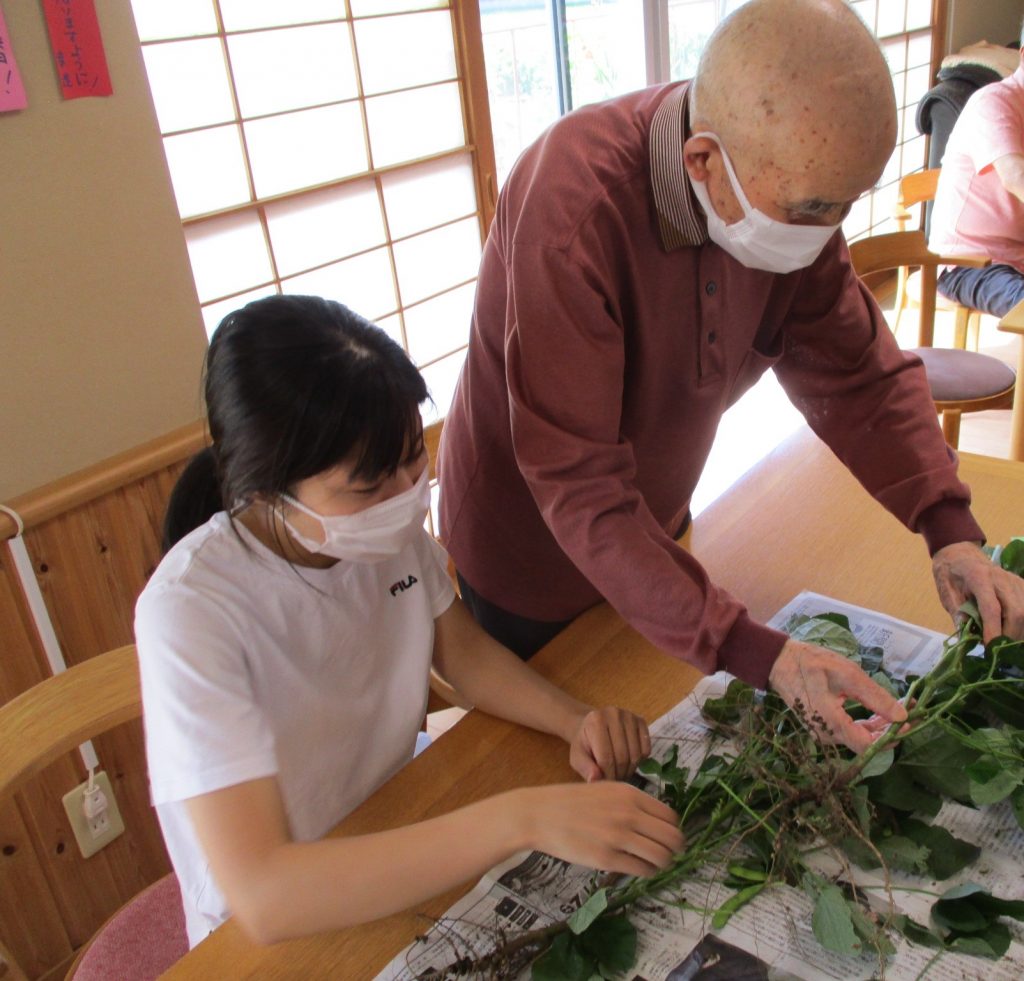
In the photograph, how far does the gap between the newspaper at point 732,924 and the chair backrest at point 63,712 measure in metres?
0.48

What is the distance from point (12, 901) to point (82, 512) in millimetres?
657

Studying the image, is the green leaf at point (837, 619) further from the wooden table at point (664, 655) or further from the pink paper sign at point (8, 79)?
the pink paper sign at point (8, 79)

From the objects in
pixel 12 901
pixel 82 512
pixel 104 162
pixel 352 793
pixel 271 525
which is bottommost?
pixel 12 901

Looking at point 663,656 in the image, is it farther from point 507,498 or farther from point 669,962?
point 669,962

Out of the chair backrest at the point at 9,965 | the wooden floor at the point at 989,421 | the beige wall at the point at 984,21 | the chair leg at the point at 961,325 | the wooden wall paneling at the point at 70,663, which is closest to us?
the chair backrest at the point at 9,965

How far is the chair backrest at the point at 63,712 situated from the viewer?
102 centimetres

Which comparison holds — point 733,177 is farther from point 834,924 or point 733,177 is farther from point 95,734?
point 95,734

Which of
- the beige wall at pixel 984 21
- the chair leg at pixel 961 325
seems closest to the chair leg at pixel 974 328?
the chair leg at pixel 961 325

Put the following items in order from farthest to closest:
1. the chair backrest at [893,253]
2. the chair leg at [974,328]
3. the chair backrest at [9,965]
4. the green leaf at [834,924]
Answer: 1. the chair leg at [974,328]
2. the chair backrest at [893,253]
3. the chair backrest at [9,965]
4. the green leaf at [834,924]

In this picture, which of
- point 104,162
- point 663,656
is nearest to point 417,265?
point 104,162

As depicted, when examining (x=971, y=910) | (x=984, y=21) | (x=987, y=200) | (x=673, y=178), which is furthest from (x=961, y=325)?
(x=984, y=21)

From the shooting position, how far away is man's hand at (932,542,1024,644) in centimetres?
101

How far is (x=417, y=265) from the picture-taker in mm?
2553

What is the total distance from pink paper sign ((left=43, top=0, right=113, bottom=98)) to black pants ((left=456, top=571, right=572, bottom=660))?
3.07 feet
